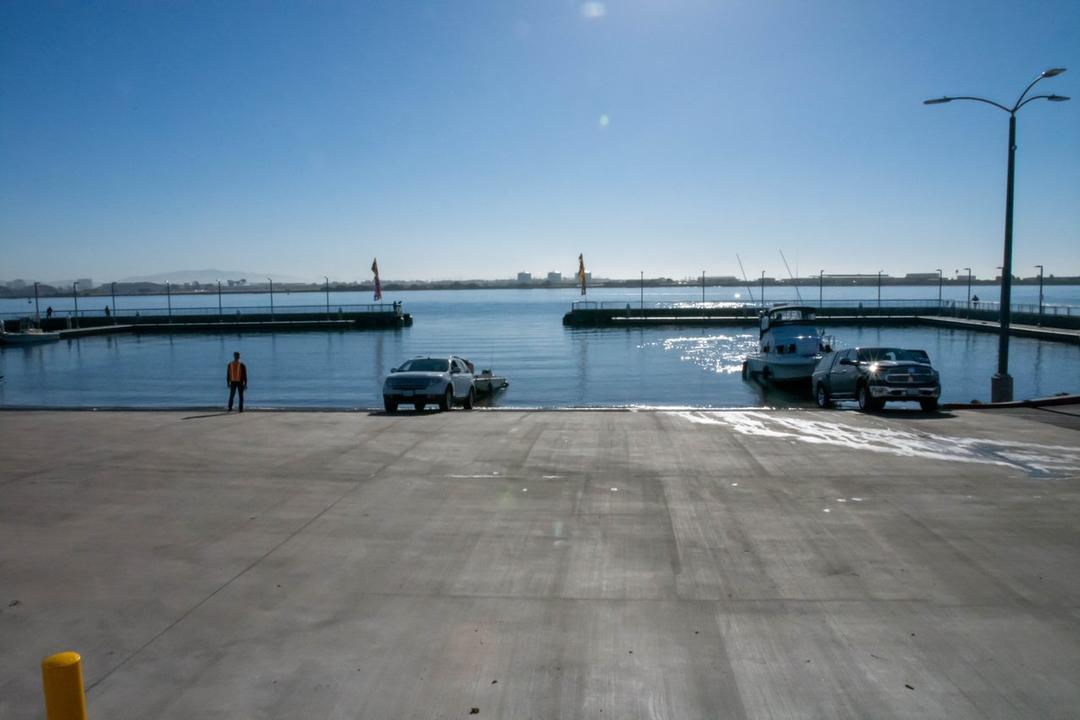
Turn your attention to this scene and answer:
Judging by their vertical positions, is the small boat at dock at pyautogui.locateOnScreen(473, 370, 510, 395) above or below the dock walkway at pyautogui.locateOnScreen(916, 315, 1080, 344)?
below

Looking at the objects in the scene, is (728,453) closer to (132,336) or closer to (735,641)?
(735,641)

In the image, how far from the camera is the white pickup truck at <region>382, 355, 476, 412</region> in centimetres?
2191

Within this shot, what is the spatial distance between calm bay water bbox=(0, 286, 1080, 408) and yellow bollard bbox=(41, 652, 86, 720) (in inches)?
1089

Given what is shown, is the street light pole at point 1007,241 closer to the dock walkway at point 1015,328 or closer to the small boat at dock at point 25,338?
the dock walkway at point 1015,328

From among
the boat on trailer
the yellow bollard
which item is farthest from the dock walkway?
the boat on trailer

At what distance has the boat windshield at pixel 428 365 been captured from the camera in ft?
78.6

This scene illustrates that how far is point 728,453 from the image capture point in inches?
517

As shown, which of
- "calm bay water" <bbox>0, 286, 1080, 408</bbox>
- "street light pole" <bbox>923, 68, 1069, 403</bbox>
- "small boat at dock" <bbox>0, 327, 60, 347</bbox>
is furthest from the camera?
"small boat at dock" <bbox>0, 327, 60, 347</bbox>

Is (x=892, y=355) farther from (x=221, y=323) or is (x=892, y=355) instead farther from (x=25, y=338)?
→ (x=221, y=323)

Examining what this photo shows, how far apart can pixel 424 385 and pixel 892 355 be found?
1244 cm

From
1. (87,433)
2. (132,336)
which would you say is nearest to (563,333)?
(132,336)

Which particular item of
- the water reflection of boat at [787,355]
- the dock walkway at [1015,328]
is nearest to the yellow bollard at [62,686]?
the water reflection of boat at [787,355]

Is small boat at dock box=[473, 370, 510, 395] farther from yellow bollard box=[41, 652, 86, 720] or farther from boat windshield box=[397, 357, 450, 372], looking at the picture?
yellow bollard box=[41, 652, 86, 720]

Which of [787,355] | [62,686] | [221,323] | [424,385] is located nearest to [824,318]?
[787,355]
